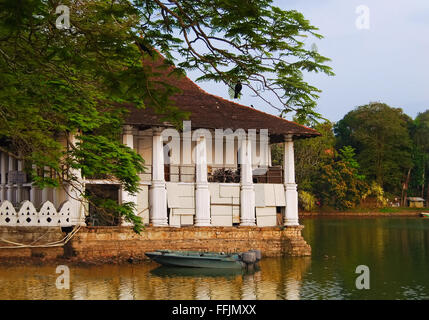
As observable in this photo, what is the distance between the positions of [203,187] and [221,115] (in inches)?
129

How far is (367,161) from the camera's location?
73.1m

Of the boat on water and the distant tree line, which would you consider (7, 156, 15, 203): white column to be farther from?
the distant tree line

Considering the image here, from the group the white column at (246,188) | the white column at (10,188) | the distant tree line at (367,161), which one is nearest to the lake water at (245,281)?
the white column at (246,188)

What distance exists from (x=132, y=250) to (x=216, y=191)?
15.5 feet

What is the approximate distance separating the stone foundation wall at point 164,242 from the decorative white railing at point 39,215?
0.42 meters

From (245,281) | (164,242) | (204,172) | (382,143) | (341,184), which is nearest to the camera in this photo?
(245,281)

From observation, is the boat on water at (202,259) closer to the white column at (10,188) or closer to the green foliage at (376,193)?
the white column at (10,188)

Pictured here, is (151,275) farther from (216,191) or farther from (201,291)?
(216,191)

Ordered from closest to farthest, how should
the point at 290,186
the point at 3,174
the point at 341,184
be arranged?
the point at 290,186 < the point at 3,174 < the point at 341,184

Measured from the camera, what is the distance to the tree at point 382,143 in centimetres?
7256

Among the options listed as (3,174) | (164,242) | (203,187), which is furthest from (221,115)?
(3,174)

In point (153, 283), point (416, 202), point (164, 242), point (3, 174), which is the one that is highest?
point (3, 174)

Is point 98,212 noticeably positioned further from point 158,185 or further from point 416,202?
point 416,202

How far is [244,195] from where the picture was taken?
92.7ft
